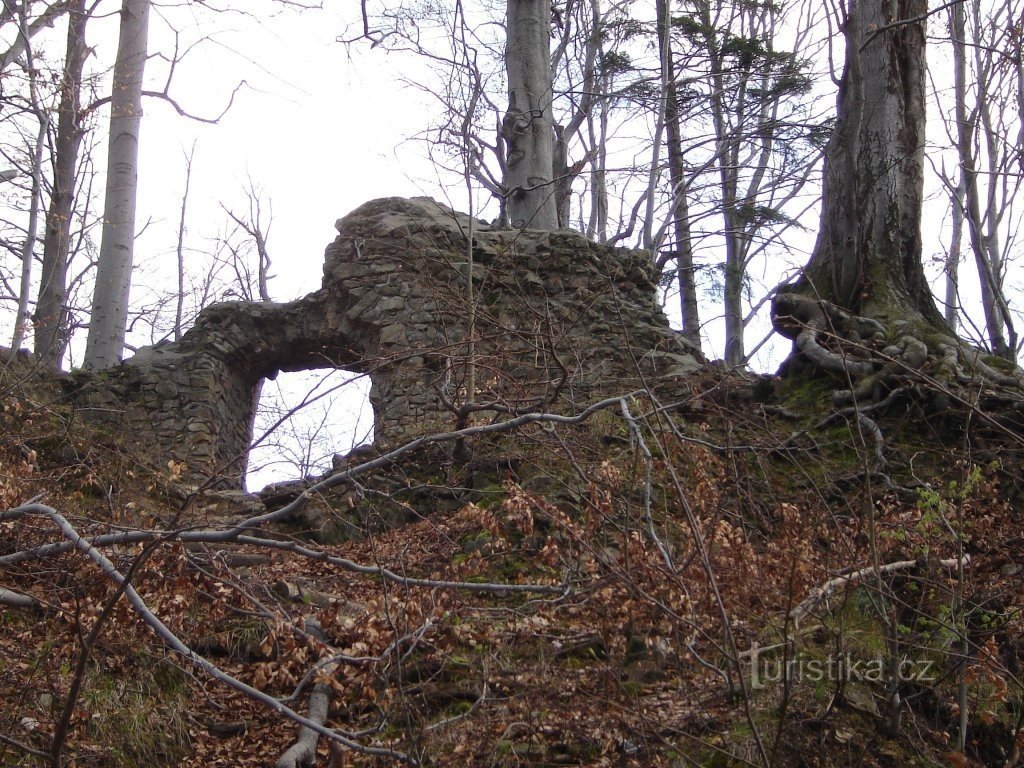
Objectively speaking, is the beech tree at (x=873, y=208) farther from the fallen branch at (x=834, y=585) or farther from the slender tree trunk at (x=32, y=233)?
the slender tree trunk at (x=32, y=233)

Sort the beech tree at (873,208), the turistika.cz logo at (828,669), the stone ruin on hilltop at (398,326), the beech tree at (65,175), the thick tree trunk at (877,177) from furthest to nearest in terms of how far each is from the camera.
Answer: the beech tree at (65,175) → the stone ruin on hilltop at (398,326) → the thick tree trunk at (877,177) → the beech tree at (873,208) → the turistika.cz logo at (828,669)

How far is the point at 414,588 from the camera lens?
403 centimetres

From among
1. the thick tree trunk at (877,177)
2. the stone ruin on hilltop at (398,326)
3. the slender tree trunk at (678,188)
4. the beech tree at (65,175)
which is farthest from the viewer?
the slender tree trunk at (678,188)

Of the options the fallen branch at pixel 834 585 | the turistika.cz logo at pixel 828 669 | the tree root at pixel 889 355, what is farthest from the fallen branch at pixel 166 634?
the tree root at pixel 889 355

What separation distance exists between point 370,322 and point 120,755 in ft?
17.0

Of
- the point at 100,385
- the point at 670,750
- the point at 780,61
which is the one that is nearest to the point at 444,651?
the point at 670,750

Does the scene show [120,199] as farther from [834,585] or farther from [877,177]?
[834,585]

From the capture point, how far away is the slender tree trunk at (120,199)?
1020 cm

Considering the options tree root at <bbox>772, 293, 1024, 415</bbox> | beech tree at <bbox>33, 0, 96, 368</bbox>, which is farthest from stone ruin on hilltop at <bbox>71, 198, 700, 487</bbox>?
beech tree at <bbox>33, 0, 96, 368</bbox>

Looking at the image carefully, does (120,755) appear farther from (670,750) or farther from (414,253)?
(414,253)

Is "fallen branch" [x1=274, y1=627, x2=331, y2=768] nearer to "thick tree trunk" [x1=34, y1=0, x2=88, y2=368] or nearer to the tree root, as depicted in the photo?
the tree root

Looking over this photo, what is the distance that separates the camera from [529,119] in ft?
35.7

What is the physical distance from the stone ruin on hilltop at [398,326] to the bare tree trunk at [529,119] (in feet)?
4.78

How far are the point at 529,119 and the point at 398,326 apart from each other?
380cm
